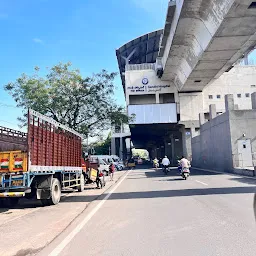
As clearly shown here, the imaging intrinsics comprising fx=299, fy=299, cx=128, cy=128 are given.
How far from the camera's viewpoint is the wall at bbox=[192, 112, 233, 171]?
24578 millimetres

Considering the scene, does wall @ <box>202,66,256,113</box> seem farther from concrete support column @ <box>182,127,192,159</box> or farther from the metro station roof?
the metro station roof

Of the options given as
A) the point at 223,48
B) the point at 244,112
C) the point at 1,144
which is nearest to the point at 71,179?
the point at 1,144

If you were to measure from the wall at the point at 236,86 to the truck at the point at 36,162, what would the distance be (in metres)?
37.3

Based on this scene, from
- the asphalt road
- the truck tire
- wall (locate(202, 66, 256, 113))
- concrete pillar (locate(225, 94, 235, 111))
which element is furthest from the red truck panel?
wall (locate(202, 66, 256, 113))

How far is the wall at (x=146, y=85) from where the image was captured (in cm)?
4472

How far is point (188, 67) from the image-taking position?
33.7 m

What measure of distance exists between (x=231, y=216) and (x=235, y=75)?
43.8m

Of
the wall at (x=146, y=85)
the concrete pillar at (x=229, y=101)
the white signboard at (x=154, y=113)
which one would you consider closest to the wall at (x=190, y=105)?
the white signboard at (x=154, y=113)

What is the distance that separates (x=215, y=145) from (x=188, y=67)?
10105 mm

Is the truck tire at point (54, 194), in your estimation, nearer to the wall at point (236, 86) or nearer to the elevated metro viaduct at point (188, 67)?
the elevated metro viaduct at point (188, 67)

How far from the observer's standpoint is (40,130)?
1005 centimetres

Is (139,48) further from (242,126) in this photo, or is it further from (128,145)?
(128,145)

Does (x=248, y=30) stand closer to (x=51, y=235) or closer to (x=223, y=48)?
(x=223, y=48)

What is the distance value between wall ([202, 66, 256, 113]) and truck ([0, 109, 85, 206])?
3735 centimetres
